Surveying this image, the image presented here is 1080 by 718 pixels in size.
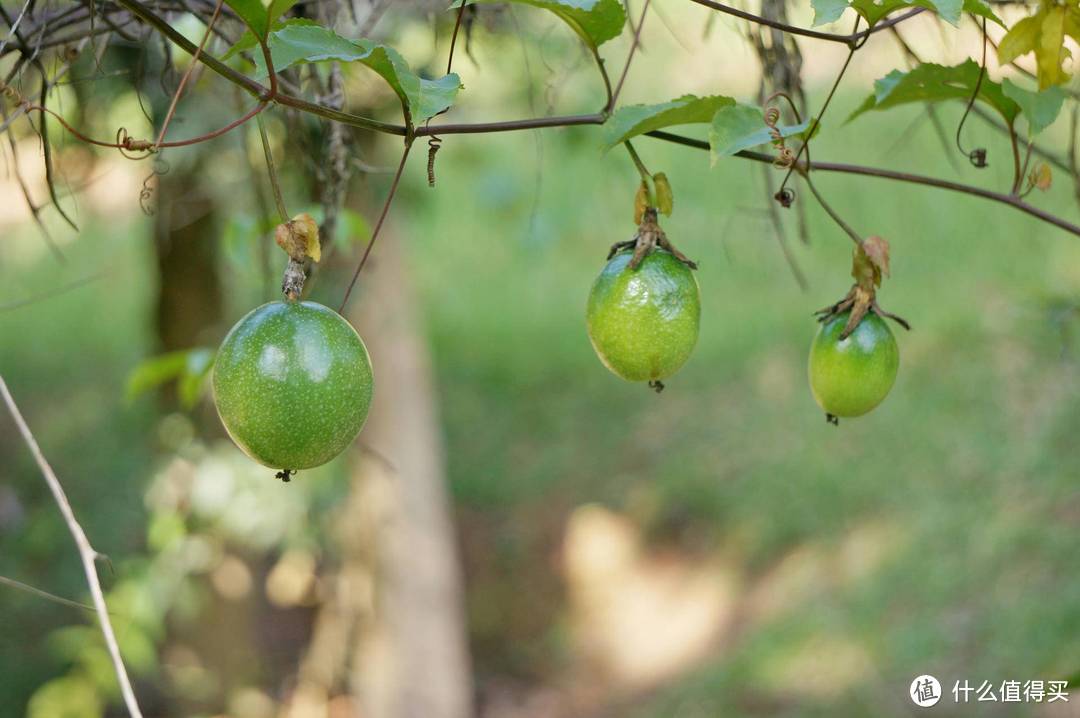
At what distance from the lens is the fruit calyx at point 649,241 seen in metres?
1.35

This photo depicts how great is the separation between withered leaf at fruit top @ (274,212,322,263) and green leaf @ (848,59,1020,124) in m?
0.66

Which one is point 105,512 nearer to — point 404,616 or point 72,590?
point 72,590

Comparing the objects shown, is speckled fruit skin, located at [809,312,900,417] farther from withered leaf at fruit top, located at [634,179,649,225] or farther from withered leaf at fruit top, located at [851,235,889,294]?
withered leaf at fruit top, located at [634,179,649,225]

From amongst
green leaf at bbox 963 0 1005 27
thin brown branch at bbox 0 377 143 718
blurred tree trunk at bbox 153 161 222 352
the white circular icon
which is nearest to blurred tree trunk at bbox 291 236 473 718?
blurred tree trunk at bbox 153 161 222 352

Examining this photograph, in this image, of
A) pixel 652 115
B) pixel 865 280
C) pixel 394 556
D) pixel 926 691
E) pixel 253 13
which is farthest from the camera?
pixel 394 556

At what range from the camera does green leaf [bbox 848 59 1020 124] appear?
4.40 ft

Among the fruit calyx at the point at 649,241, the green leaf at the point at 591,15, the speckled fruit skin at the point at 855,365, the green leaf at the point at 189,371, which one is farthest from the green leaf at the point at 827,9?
the green leaf at the point at 189,371

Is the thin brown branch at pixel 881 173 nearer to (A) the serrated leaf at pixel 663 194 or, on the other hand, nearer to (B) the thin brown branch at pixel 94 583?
(A) the serrated leaf at pixel 663 194

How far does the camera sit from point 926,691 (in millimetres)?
3953

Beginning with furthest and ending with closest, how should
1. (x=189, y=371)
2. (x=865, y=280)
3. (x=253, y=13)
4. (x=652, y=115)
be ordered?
(x=189, y=371) < (x=865, y=280) < (x=652, y=115) < (x=253, y=13)

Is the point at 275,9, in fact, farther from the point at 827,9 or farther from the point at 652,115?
the point at 827,9

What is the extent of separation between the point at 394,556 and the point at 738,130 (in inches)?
155

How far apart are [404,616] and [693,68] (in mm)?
3798

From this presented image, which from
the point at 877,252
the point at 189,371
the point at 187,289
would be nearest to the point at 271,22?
the point at 877,252
